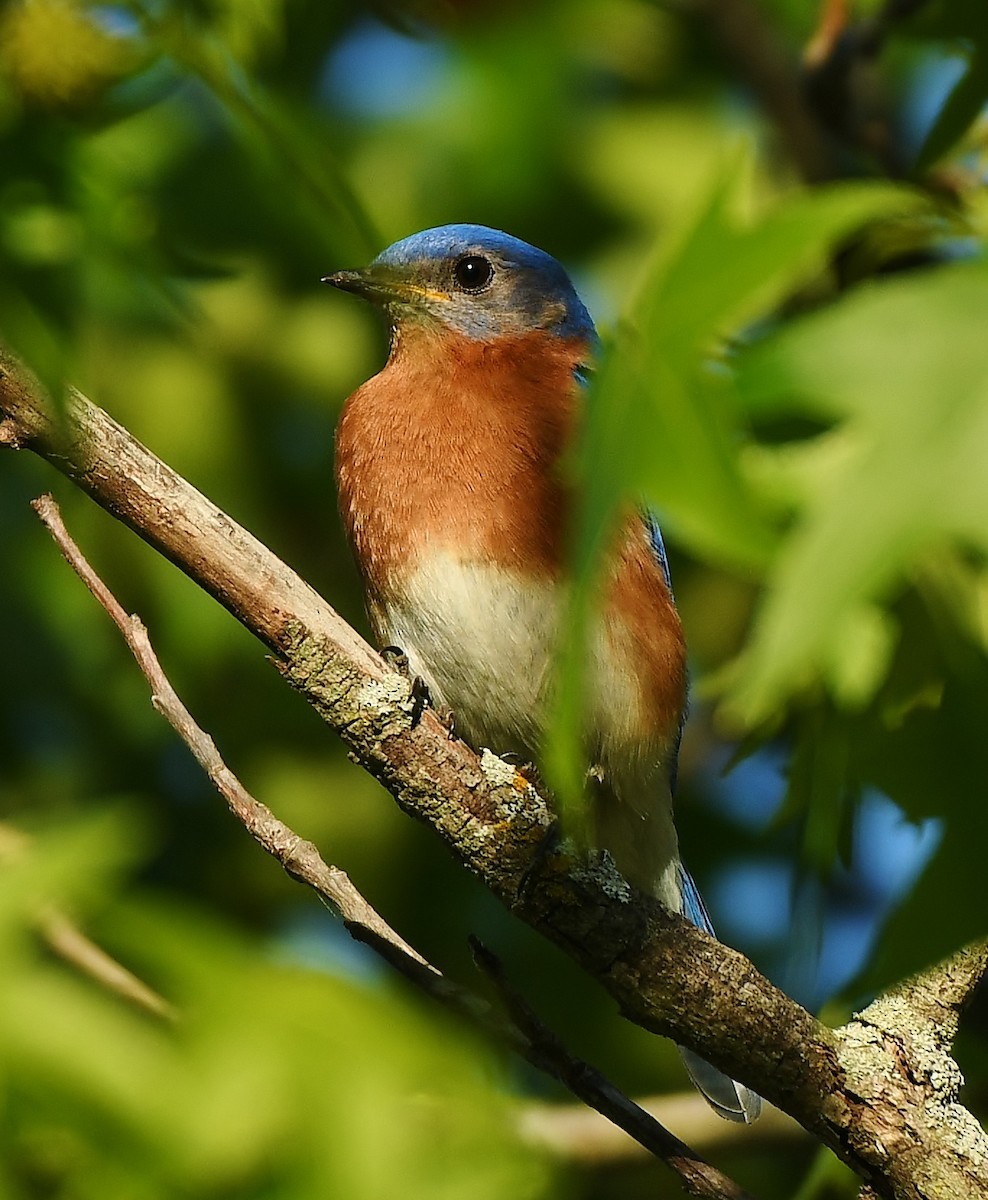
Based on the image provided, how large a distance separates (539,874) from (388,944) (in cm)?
34

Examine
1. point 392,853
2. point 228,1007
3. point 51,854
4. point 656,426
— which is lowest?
point 392,853

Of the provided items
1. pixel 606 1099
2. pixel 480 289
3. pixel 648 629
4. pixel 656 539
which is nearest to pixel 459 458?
pixel 648 629

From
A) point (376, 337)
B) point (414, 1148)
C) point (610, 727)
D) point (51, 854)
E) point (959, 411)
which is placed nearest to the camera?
point (959, 411)

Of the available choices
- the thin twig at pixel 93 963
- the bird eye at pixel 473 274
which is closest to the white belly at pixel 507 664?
the bird eye at pixel 473 274

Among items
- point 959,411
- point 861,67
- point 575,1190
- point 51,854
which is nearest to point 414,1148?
point 51,854

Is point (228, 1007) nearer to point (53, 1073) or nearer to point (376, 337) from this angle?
point (53, 1073)

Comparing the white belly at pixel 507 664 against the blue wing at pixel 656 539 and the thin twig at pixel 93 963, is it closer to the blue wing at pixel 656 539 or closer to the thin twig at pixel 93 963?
the blue wing at pixel 656 539

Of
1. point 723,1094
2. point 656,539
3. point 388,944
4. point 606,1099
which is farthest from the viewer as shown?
point 656,539

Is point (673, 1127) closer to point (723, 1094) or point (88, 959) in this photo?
point (723, 1094)

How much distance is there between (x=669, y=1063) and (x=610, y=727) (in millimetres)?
1806

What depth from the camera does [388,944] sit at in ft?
11.3

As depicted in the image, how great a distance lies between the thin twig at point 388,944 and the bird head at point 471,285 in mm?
2347

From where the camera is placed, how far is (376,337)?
693cm

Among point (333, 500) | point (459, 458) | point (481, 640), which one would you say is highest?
point (459, 458)
